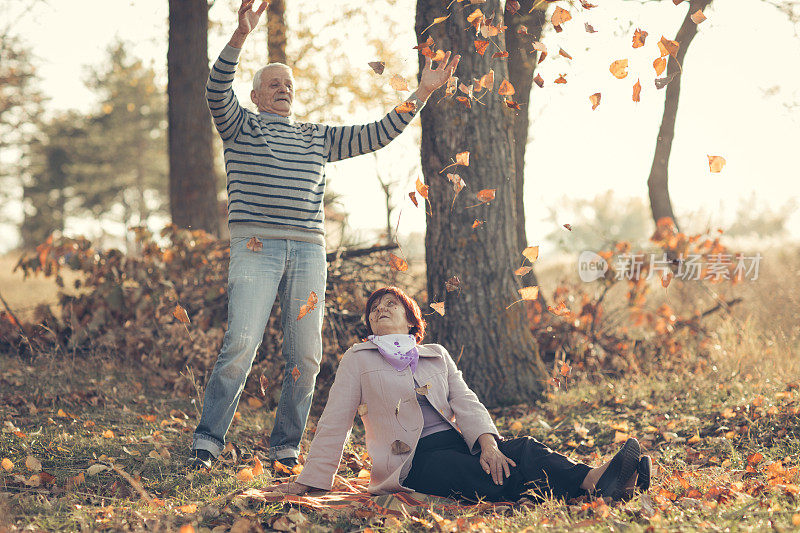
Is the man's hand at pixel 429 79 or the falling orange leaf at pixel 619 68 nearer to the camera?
the falling orange leaf at pixel 619 68

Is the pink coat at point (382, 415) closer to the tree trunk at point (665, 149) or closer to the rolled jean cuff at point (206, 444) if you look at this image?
the rolled jean cuff at point (206, 444)

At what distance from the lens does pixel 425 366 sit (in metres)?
3.44

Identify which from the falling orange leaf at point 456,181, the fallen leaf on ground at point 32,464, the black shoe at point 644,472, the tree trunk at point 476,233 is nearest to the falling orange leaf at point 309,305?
the falling orange leaf at point 456,181

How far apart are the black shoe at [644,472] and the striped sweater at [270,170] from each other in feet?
6.74

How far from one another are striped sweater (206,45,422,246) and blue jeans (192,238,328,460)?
0.10 m

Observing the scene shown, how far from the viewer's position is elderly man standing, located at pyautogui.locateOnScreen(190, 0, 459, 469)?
381 cm

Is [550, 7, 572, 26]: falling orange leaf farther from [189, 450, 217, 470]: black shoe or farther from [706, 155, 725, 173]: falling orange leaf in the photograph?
[189, 450, 217, 470]: black shoe

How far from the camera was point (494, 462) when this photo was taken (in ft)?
10.3

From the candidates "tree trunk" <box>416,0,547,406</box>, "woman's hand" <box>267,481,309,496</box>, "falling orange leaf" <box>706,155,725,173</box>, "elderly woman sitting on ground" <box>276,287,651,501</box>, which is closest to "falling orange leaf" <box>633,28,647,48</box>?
"falling orange leaf" <box>706,155,725,173</box>

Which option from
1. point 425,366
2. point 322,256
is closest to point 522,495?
point 425,366

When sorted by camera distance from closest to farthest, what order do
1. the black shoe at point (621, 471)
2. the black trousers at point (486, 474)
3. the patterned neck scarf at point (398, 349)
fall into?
the black shoe at point (621, 471)
the black trousers at point (486, 474)
the patterned neck scarf at point (398, 349)

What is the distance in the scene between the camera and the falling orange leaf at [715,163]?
377 cm

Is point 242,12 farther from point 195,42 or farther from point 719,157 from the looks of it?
point 195,42

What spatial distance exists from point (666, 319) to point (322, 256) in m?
4.50
